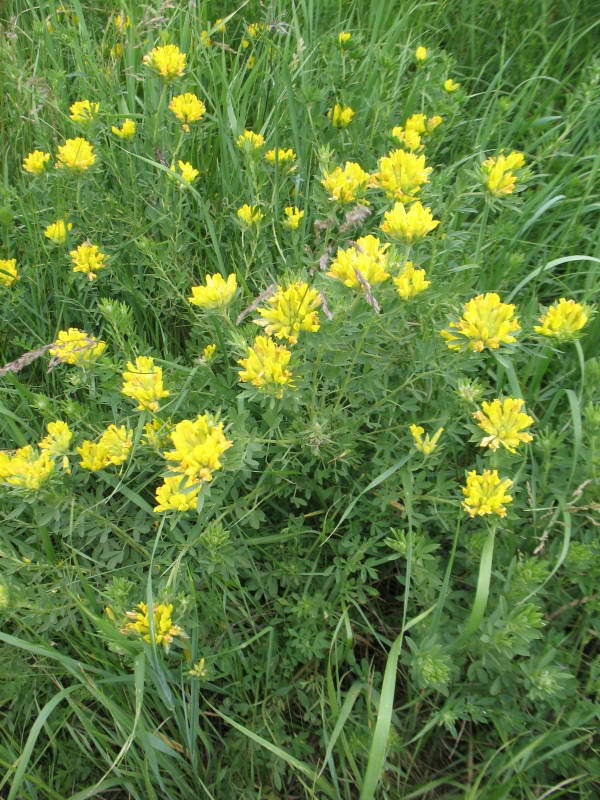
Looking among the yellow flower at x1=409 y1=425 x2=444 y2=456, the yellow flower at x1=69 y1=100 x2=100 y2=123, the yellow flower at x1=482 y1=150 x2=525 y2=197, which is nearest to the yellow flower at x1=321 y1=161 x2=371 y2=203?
the yellow flower at x1=482 y1=150 x2=525 y2=197

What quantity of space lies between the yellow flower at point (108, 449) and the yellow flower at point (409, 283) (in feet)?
2.65

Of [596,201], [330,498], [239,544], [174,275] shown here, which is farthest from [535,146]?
[239,544]

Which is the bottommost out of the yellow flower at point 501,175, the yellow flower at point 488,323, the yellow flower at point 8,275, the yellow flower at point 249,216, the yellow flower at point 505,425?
the yellow flower at point 8,275

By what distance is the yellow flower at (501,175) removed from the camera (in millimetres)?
1791

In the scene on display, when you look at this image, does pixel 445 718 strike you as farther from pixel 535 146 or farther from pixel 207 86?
pixel 207 86

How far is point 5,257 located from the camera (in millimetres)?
2506

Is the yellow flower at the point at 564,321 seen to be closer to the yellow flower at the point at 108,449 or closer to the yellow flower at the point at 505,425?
the yellow flower at the point at 505,425

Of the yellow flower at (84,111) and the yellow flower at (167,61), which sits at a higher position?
the yellow flower at (167,61)

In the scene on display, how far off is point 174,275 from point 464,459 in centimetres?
122

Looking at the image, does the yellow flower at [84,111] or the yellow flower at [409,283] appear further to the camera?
the yellow flower at [84,111]

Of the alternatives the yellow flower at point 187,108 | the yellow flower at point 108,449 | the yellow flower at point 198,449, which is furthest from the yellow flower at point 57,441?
the yellow flower at point 187,108

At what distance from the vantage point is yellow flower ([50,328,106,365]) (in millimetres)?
1754

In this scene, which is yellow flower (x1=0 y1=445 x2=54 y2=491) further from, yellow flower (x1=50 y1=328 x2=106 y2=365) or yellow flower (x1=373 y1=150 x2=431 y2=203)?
yellow flower (x1=373 y1=150 x2=431 y2=203)

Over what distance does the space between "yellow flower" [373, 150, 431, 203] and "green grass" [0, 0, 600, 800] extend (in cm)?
13
